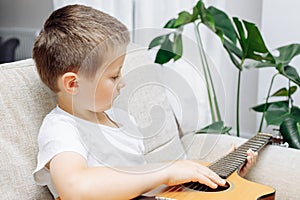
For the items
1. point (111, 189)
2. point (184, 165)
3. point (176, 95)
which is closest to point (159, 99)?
point (176, 95)

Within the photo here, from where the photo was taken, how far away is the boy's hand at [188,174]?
109cm

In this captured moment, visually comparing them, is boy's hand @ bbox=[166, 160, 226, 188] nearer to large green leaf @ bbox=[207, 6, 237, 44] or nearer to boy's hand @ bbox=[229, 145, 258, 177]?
boy's hand @ bbox=[229, 145, 258, 177]

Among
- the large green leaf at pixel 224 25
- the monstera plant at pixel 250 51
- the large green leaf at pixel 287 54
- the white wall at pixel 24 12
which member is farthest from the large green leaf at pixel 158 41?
the white wall at pixel 24 12

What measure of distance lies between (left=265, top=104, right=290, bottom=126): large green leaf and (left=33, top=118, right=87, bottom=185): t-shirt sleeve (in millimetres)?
922

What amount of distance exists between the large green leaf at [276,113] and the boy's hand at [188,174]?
72 cm

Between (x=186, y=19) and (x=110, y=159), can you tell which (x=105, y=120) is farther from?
(x=186, y=19)

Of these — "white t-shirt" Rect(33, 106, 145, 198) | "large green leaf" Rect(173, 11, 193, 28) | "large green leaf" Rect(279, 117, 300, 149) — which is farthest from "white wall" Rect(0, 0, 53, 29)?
"white t-shirt" Rect(33, 106, 145, 198)

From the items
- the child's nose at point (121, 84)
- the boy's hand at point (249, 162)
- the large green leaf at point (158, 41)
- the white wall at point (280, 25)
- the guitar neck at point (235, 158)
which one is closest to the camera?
the child's nose at point (121, 84)

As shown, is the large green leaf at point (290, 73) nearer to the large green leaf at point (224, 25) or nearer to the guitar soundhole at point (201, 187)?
the large green leaf at point (224, 25)

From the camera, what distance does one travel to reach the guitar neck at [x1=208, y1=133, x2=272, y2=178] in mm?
1219

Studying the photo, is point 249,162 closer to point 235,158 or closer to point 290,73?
point 235,158

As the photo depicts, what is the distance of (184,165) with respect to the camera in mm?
1107

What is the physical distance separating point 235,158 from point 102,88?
1.56ft

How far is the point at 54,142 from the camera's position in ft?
3.41
